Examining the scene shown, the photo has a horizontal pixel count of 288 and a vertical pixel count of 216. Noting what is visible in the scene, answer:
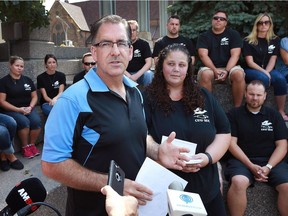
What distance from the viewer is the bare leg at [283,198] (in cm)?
377

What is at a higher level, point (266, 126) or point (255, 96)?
point (255, 96)

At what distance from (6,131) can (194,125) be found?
2669 millimetres

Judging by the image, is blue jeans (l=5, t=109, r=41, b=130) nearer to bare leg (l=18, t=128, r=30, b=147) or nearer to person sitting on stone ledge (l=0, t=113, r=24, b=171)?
bare leg (l=18, t=128, r=30, b=147)

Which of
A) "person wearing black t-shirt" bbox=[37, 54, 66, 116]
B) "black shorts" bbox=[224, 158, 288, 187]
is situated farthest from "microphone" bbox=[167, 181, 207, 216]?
"person wearing black t-shirt" bbox=[37, 54, 66, 116]

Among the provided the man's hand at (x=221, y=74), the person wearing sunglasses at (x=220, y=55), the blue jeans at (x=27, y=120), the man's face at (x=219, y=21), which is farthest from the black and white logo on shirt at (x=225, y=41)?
the blue jeans at (x=27, y=120)

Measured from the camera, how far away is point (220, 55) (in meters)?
5.66

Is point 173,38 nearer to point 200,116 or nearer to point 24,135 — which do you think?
point 24,135

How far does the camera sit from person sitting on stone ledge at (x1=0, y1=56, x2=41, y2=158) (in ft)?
16.4

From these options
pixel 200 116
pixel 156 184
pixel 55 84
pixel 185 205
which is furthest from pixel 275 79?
pixel 185 205

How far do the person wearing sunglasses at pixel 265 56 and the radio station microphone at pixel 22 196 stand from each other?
14.3 ft

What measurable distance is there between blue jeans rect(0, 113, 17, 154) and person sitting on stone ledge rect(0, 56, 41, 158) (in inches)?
14.6

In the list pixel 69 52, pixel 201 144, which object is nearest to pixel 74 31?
pixel 69 52

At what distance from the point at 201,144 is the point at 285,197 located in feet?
5.53

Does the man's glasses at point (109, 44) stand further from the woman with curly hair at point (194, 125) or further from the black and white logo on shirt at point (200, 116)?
the black and white logo on shirt at point (200, 116)
